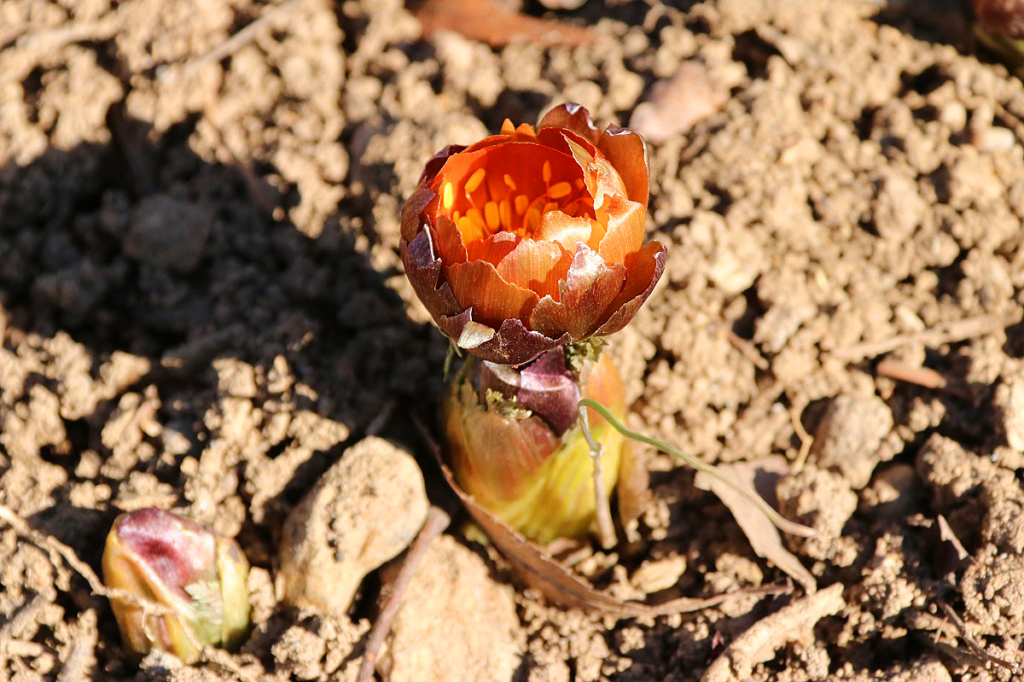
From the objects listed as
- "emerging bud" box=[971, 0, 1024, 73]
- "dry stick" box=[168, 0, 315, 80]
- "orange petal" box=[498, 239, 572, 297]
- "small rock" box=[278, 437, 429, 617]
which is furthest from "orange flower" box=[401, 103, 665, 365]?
"emerging bud" box=[971, 0, 1024, 73]

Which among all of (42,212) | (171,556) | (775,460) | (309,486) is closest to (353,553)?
(309,486)

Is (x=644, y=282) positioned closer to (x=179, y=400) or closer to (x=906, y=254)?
(x=906, y=254)

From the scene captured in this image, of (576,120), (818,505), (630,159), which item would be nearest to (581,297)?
(630,159)

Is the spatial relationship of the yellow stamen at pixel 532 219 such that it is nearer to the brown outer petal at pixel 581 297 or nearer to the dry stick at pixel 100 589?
the brown outer petal at pixel 581 297

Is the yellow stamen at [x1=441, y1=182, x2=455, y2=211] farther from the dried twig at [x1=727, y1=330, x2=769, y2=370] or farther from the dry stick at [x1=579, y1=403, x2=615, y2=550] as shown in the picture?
the dried twig at [x1=727, y1=330, x2=769, y2=370]

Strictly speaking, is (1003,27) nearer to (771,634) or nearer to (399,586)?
(771,634)

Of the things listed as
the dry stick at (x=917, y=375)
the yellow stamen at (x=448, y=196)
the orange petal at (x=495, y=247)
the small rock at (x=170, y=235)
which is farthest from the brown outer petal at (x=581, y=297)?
the small rock at (x=170, y=235)
